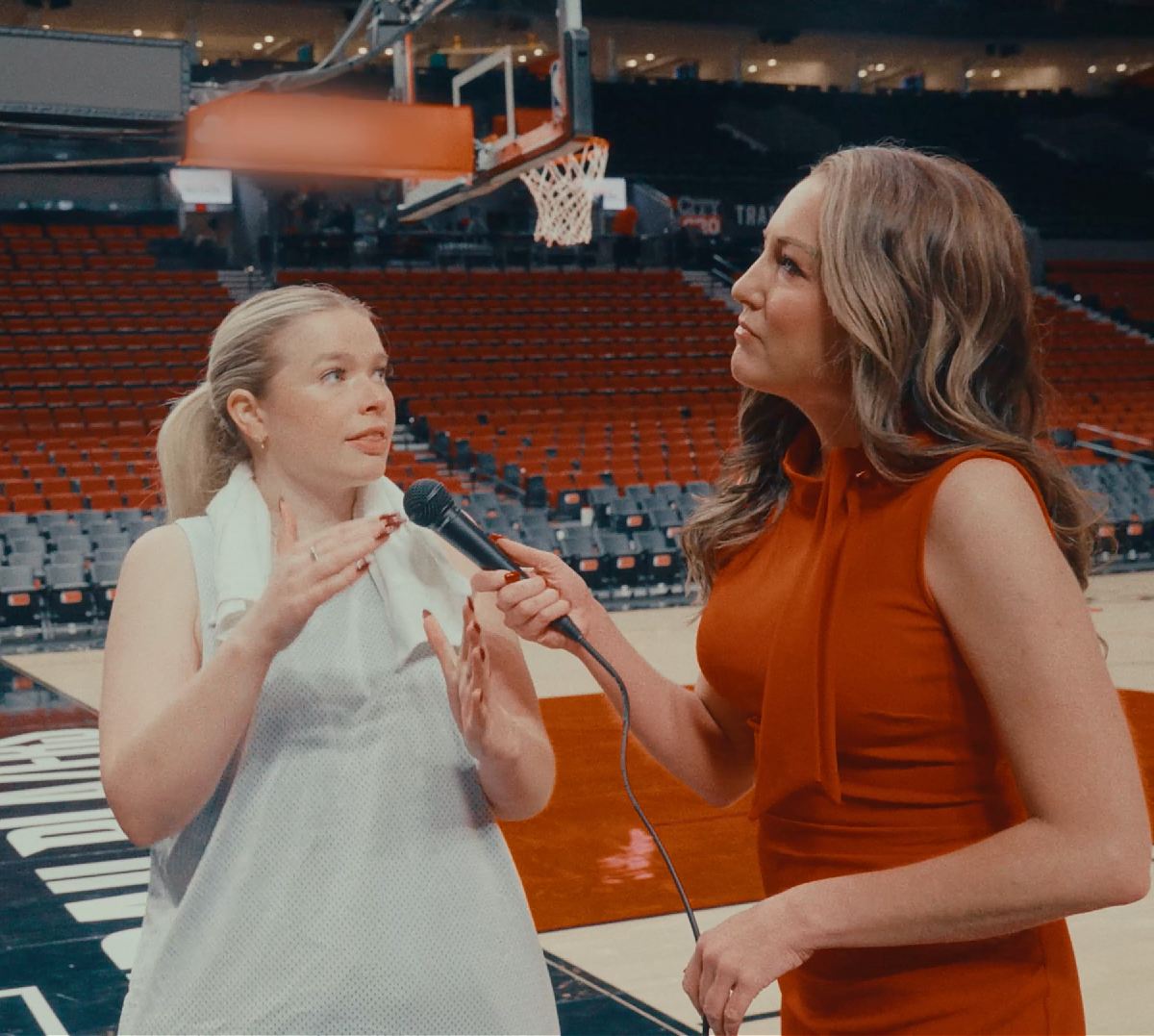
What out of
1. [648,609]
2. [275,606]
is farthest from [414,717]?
[648,609]

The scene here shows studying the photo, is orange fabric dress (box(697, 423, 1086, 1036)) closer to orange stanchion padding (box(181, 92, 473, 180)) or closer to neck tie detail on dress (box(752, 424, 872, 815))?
neck tie detail on dress (box(752, 424, 872, 815))

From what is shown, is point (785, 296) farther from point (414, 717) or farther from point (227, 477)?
point (227, 477)

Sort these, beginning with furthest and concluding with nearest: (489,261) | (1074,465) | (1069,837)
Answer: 1. (489,261)
2. (1074,465)
3. (1069,837)

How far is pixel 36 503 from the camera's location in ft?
39.6

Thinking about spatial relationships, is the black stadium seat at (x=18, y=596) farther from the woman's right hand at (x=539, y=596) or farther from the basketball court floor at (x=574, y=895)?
the woman's right hand at (x=539, y=596)

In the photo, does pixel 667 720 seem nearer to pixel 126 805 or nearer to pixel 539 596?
pixel 539 596

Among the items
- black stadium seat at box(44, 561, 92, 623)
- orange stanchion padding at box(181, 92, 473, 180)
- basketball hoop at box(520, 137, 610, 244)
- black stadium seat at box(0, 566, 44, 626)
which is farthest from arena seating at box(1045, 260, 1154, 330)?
black stadium seat at box(0, 566, 44, 626)

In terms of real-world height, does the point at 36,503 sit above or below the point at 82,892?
below

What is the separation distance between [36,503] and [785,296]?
38.7ft

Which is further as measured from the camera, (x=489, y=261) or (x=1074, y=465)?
(x=489, y=261)

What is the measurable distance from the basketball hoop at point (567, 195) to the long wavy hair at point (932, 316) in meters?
10.4

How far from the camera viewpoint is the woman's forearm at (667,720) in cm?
169

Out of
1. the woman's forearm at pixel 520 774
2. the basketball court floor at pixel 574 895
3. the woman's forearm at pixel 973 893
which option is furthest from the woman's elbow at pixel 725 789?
the basketball court floor at pixel 574 895

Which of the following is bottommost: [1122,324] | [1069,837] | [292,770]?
[1122,324]
